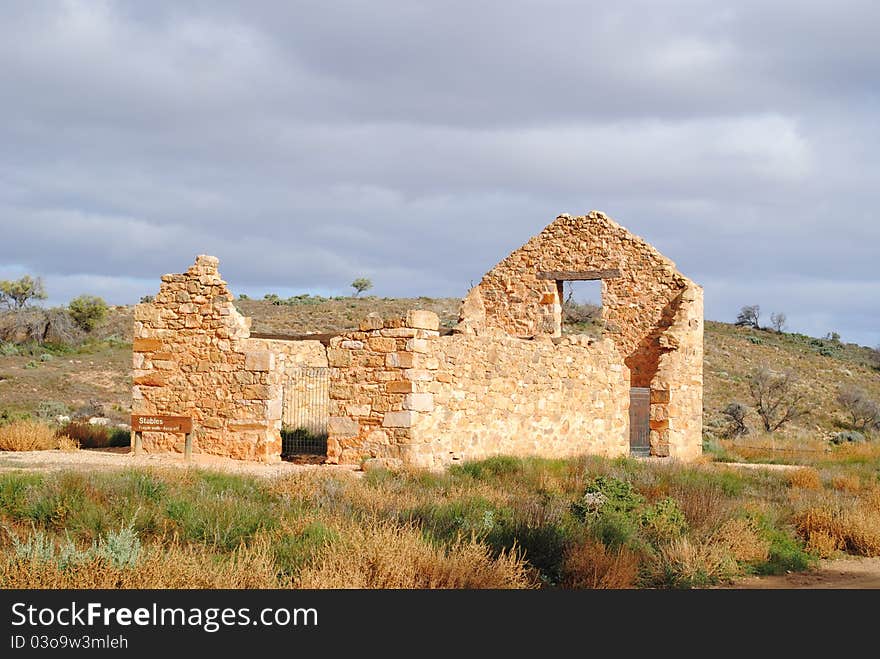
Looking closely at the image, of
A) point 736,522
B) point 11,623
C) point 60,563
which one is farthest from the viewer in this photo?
point 736,522

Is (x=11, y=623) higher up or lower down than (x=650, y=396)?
lower down

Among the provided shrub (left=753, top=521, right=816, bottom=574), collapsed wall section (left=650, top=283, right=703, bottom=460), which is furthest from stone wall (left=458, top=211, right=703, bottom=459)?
shrub (left=753, top=521, right=816, bottom=574)

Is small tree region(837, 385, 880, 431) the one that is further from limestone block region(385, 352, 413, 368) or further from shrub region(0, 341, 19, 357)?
shrub region(0, 341, 19, 357)

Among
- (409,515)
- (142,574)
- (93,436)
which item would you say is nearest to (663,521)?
(409,515)

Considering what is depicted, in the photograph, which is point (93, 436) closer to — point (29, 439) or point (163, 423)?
point (29, 439)

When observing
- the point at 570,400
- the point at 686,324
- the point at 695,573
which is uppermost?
the point at 686,324

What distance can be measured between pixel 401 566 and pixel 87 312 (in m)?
41.6

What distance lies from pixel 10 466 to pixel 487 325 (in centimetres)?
1229

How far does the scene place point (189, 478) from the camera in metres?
11.8

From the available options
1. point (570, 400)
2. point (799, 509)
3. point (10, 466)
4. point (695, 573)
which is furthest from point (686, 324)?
point (10, 466)

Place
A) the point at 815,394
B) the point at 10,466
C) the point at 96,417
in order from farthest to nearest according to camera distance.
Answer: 1. the point at 815,394
2. the point at 96,417
3. the point at 10,466

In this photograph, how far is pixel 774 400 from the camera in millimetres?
36000

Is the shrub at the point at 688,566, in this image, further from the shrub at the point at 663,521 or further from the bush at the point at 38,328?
the bush at the point at 38,328

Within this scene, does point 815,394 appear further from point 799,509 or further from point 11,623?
point 11,623
